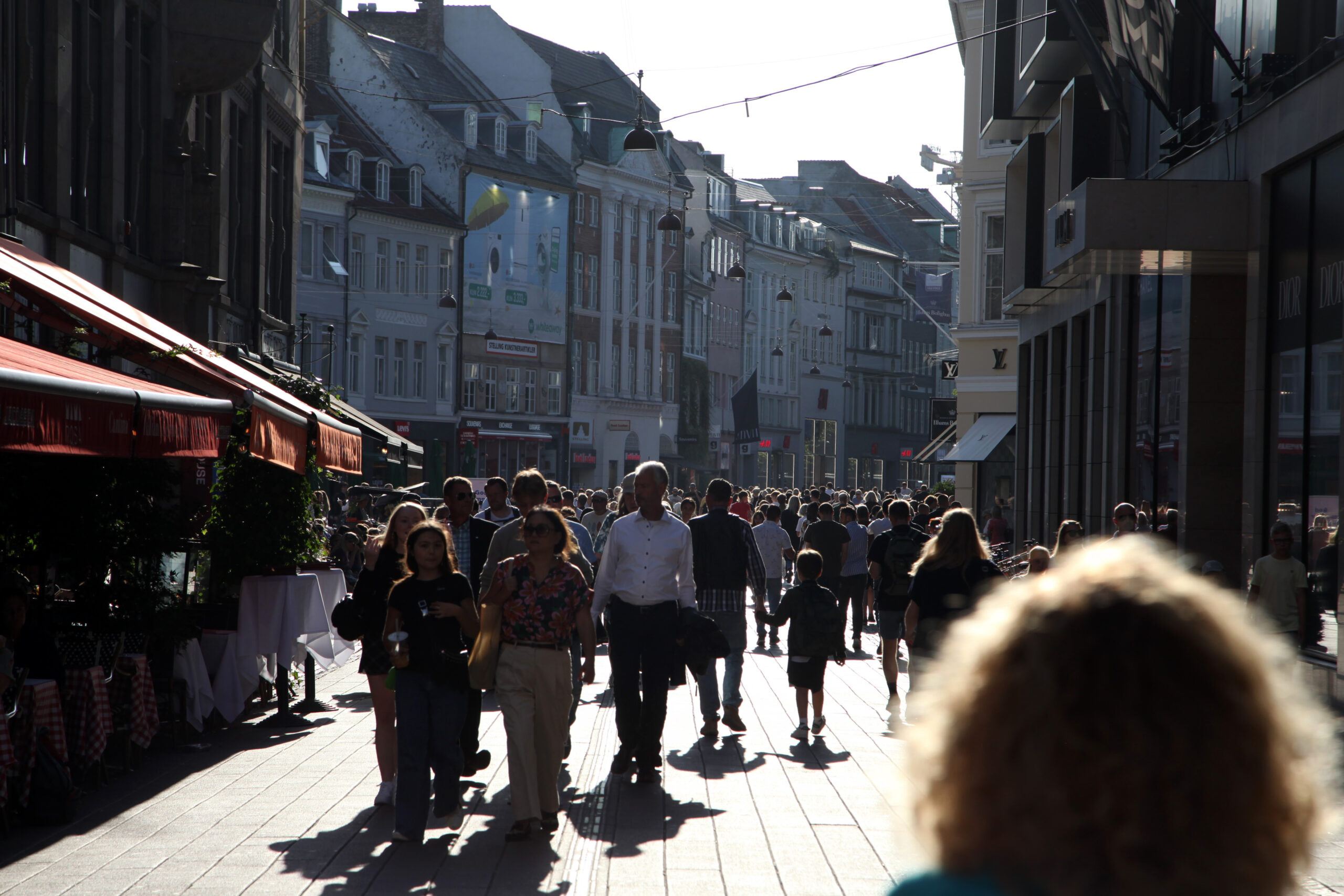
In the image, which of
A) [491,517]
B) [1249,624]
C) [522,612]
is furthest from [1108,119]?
[1249,624]

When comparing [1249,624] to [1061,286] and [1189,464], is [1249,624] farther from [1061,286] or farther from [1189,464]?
[1061,286]

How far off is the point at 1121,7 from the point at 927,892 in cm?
1749

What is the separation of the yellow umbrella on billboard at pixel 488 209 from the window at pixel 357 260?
19.5 feet

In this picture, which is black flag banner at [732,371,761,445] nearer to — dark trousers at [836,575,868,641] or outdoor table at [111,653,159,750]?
dark trousers at [836,575,868,641]

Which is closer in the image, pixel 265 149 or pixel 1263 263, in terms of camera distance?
pixel 1263 263

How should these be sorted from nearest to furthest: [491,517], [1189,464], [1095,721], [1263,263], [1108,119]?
[1095,721]
[491,517]
[1263,263]
[1189,464]
[1108,119]

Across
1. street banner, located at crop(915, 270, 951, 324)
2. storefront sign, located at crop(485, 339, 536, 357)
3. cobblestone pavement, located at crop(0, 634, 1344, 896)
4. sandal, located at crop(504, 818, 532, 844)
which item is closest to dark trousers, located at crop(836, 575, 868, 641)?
cobblestone pavement, located at crop(0, 634, 1344, 896)

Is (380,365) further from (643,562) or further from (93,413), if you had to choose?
(93,413)

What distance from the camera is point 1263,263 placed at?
50.8 feet

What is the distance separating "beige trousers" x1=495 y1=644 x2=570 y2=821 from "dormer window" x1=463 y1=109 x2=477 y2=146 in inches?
2150

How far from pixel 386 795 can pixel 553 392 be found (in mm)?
57833

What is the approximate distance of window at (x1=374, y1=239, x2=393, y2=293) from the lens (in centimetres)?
5659

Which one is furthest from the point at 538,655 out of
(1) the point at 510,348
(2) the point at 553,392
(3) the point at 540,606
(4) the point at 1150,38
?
(2) the point at 553,392

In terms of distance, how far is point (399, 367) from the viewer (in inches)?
2280
